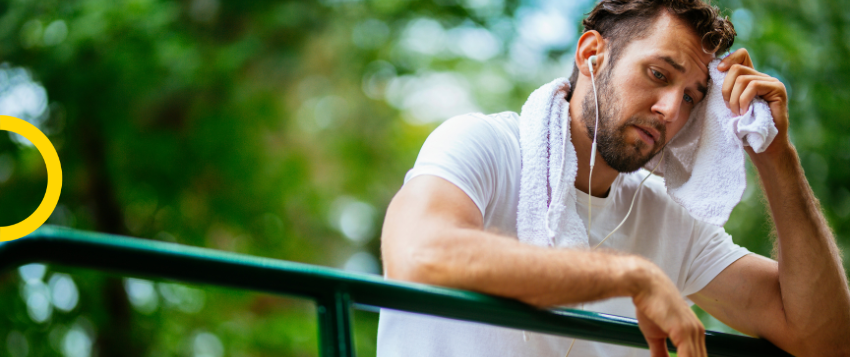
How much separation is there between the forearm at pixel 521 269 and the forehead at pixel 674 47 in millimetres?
791

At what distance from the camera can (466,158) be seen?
153 centimetres

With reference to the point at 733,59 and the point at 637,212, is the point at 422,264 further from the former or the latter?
the point at 733,59

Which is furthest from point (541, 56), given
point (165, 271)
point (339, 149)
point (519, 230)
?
point (165, 271)

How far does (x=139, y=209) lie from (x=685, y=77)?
4.38 metres

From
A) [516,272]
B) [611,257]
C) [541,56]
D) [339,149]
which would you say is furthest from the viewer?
[339,149]

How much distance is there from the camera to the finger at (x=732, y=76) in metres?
1.81

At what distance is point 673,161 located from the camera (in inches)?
80.3

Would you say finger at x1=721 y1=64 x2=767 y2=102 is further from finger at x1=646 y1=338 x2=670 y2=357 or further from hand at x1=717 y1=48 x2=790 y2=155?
finger at x1=646 y1=338 x2=670 y2=357

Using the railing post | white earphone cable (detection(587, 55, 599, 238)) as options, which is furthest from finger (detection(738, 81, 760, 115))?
the railing post

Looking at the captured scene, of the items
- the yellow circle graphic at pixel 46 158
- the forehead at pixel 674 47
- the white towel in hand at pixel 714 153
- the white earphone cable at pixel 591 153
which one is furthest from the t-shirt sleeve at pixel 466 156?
the yellow circle graphic at pixel 46 158

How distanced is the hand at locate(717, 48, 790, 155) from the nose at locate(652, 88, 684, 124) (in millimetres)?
137

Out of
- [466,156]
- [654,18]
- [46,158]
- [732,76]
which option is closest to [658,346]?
[466,156]

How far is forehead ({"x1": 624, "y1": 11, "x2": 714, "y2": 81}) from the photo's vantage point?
184 cm

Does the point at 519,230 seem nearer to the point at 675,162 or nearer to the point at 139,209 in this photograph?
the point at 675,162
